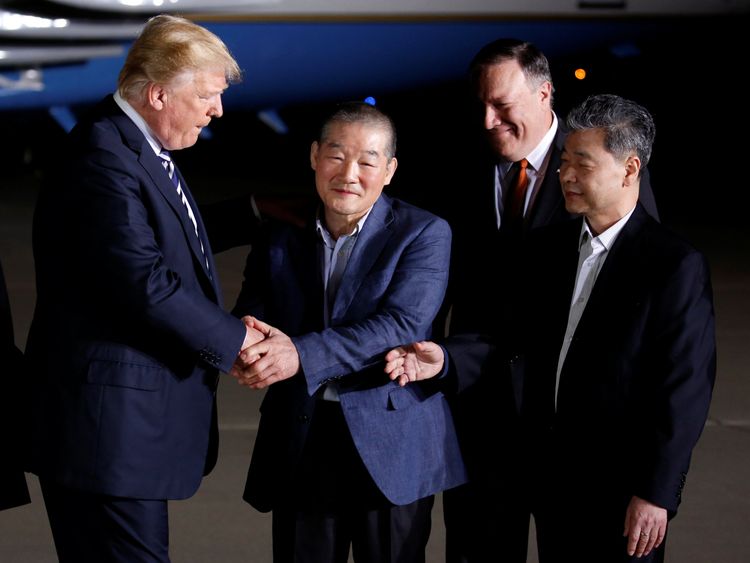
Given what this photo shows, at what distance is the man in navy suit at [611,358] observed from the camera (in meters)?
1.88

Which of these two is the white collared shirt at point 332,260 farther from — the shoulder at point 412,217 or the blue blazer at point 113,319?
the blue blazer at point 113,319

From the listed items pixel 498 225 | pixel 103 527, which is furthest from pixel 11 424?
pixel 498 225

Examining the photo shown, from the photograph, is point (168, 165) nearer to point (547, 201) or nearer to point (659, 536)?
point (547, 201)

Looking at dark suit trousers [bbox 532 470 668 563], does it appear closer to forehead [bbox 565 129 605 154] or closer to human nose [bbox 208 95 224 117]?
forehead [bbox 565 129 605 154]

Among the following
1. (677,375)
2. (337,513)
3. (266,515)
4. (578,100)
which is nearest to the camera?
(677,375)

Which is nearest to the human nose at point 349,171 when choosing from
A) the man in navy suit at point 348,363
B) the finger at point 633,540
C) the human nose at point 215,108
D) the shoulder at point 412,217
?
the man in navy suit at point 348,363

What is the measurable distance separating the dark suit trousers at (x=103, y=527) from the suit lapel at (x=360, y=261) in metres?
0.46

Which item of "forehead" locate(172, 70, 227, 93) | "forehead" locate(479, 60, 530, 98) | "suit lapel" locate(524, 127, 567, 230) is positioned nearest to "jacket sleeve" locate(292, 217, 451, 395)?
"suit lapel" locate(524, 127, 567, 230)

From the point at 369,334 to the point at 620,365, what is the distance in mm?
425

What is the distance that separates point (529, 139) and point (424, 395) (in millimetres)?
558

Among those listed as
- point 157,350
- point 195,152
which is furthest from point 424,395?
point 195,152

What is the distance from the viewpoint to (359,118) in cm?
199

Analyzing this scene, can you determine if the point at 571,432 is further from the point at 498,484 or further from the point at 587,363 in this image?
the point at 498,484

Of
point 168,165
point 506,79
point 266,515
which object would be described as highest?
point 506,79
